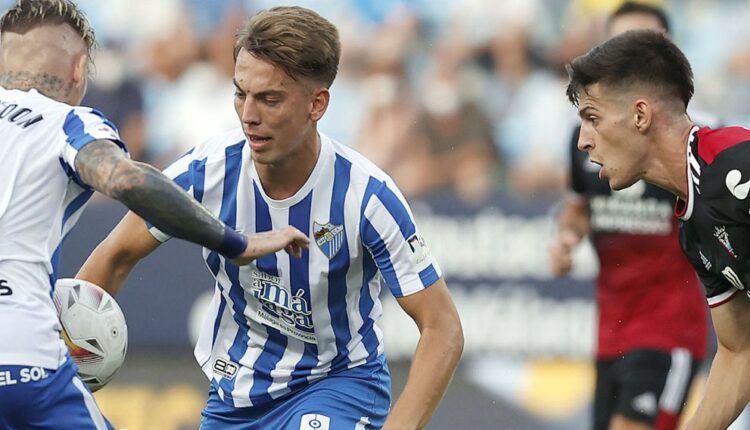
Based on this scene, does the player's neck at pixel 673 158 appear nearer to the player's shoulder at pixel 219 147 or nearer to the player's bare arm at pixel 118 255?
the player's shoulder at pixel 219 147

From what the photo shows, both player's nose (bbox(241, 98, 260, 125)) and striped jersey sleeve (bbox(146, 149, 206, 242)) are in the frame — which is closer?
player's nose (bbox(241, 98, 260, 125))

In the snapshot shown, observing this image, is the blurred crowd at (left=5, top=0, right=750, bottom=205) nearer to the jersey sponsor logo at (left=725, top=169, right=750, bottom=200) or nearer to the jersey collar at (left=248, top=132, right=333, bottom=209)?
the jersey collar at (left=248, top=132, right=333, bottom=209)

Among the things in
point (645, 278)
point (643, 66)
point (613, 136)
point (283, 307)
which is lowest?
point (645, 278)

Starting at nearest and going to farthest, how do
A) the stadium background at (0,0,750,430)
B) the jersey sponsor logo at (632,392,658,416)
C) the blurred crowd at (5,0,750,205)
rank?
the jersey sponsor logo at (632,392,658,416) < the stadium background at (0,0,750,430) < the blurred crowd at (5,0,750,205)

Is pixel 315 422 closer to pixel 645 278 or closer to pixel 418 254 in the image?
pixel 418 254

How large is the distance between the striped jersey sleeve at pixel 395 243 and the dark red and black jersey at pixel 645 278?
2.51m

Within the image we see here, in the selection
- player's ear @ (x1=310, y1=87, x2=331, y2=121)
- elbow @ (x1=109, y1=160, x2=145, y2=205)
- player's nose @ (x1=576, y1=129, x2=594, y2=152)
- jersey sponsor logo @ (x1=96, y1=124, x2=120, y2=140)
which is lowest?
elbow @ (x1=109, y1=160, x2=145, y2=205)

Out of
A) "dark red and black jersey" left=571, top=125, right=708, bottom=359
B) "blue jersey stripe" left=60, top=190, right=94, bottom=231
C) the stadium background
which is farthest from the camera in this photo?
the stadium background

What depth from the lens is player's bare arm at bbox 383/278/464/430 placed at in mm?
4762

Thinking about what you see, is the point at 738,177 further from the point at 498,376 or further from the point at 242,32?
the point at 498,376

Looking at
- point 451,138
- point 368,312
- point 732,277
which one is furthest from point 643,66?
point 451,138

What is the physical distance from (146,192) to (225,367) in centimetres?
132

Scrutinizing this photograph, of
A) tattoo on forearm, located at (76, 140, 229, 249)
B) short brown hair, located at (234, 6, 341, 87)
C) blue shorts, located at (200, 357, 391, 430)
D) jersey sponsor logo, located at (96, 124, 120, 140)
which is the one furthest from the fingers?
jersey sponsor logo, located at (96, 124, 120, 140)

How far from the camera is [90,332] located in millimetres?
4730
